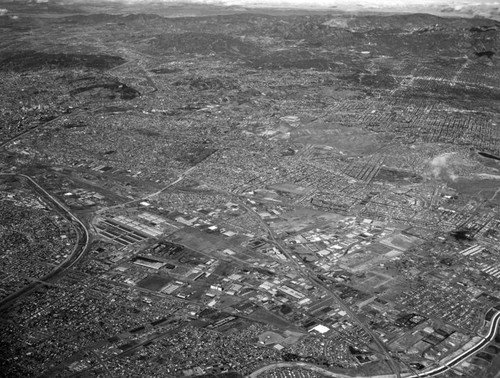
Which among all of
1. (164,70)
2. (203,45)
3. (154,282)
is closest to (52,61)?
(164,70)

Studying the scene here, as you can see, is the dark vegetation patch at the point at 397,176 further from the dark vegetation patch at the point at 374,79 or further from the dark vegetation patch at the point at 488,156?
the dark vegetation patch at the point at 374,79

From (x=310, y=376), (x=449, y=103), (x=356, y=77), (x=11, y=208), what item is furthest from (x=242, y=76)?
(x=310, y=376)

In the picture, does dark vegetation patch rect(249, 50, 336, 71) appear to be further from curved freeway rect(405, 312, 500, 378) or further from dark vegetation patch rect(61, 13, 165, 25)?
curved freeway rect(405, 312, 500, 378)

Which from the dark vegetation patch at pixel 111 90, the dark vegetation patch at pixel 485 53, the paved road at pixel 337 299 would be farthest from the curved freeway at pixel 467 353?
the dark vegetation patch at pixel 485 53

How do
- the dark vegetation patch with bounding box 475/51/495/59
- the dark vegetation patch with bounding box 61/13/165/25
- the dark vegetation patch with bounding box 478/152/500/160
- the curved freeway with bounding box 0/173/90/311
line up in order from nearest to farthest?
the curved freeway with bounding box 0/173/90/311
the dark vegetation patch with bounding box 478/152/500/160
the dark vegetation patch with bounding box 475/51/495/59
the dark vegetation patch with bounding box 61/13/165/25

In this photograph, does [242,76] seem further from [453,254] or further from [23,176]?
[453,254]

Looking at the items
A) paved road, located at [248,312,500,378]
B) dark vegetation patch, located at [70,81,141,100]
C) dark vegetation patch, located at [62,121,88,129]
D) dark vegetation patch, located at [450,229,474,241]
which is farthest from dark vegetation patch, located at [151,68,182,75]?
paved road, located at [248,312,500,378]
